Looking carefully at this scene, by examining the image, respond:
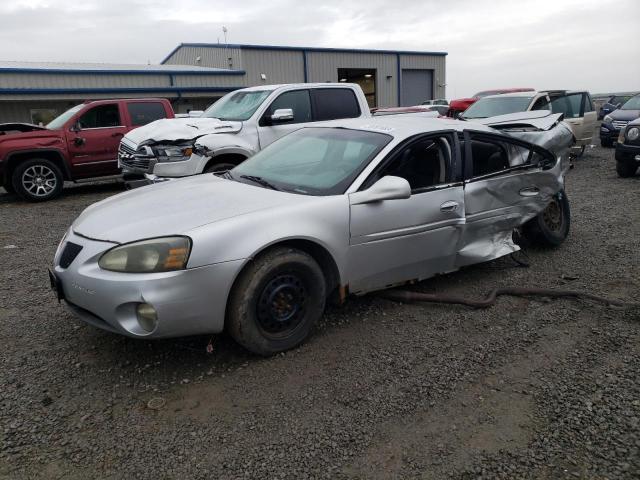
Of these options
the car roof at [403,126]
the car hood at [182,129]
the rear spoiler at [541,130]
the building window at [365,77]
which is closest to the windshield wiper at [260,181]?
the car roof at [403,126]

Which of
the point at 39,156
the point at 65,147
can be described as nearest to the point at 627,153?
the point at 65,147

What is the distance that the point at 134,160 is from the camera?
800 centimetres

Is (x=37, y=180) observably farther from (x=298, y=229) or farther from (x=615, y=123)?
(x=615, y=123)

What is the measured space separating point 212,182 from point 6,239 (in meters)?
4.22

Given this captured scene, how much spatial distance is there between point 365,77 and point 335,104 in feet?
85.2

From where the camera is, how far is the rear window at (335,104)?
8.14 m

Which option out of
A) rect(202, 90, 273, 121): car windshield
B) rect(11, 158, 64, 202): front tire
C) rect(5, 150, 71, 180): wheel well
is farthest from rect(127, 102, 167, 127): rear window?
rect(202, 90, 273, 121): car windshield

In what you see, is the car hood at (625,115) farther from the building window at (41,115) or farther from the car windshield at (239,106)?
the building window at (41,115)

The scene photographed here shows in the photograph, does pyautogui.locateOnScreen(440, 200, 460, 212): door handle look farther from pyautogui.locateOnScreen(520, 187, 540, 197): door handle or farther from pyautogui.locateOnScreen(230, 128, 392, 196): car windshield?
pyautogui.locateOnScreen(520, 187, 540, 197): door handle

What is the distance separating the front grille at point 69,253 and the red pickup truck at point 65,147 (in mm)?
7115

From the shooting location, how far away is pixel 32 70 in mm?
19531

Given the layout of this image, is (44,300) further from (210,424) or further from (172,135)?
(172,135)

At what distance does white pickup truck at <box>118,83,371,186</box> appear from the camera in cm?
718

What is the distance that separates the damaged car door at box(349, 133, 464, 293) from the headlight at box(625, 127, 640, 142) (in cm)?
733
